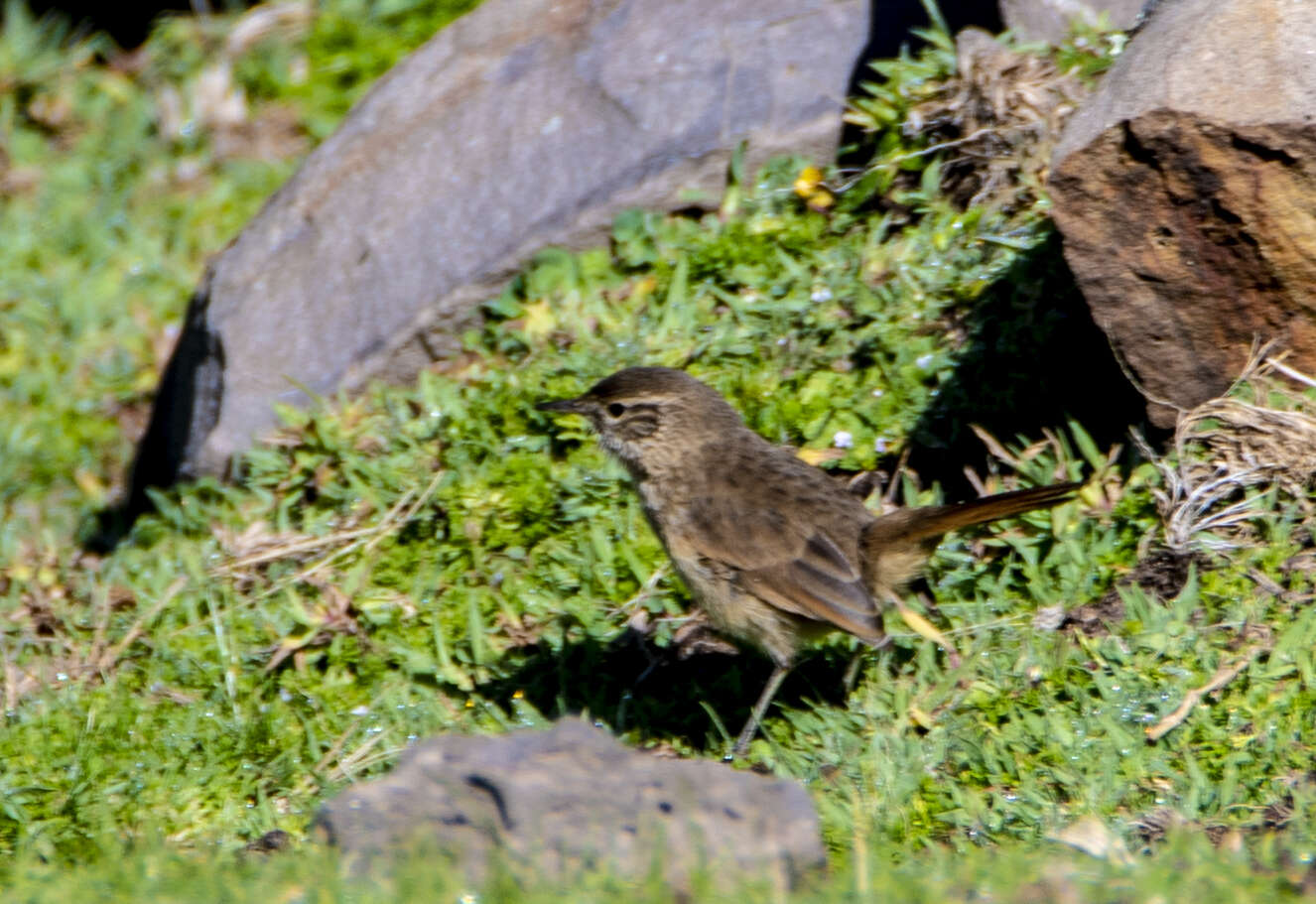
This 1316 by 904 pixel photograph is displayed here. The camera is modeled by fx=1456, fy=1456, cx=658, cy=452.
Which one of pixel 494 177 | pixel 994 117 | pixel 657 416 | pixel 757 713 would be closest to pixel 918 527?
pixel 757 713

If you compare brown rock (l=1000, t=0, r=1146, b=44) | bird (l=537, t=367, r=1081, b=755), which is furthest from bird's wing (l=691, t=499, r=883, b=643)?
brown rock (l=1000, t=0, r=1146, b=44)

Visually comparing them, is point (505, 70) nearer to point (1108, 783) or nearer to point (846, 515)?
point (846, 515)

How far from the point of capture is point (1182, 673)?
4.91 meters

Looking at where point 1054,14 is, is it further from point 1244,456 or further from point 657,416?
point 657,416

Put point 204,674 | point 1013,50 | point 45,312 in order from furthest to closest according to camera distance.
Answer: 1. point 45,312
2. point 1013,50
3. point 204,674

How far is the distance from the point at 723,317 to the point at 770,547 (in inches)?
79.3

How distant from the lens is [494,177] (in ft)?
24.3

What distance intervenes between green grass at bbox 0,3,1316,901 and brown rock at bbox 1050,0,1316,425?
0.65 meters

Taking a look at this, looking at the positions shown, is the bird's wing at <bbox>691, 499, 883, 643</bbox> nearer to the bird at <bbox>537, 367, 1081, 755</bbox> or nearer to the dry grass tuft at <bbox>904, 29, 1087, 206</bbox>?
the bird at <bbox>537, 367, 1081, 755</bbox>

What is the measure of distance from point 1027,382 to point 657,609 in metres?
1.83

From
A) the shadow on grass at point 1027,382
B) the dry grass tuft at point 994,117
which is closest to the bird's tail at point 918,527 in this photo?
the shadow on grass at point 1027,382

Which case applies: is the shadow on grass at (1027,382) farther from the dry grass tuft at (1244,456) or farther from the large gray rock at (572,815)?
the large gray rock at (572,815)

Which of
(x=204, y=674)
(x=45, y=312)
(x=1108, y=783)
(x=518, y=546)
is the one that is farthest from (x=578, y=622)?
(x=45, y=312)

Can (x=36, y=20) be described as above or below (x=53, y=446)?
above
